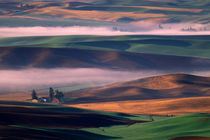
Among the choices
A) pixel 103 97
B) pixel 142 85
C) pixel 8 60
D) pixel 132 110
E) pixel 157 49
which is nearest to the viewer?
pixel 132 110

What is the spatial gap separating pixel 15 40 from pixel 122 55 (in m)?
49.3

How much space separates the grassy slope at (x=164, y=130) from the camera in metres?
43.1

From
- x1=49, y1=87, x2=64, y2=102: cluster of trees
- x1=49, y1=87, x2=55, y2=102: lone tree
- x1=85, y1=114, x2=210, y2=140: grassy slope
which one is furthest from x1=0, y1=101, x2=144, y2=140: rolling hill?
x1=49, y1=87, x2=64, y2=102: cluster of trees

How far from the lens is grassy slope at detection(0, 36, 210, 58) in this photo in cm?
17575

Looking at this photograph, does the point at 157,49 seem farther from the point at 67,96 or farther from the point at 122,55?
the point at 67,96

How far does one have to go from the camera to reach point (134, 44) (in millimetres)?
188125

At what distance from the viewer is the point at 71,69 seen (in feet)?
494

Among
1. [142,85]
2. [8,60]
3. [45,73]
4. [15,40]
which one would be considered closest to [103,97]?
[142,85]

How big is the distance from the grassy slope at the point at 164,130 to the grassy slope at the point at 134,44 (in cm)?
11861

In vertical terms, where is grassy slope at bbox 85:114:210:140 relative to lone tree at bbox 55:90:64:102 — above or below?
below

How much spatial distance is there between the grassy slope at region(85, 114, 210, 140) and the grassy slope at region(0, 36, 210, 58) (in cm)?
11861

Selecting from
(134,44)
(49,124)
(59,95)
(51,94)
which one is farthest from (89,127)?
(134,44)

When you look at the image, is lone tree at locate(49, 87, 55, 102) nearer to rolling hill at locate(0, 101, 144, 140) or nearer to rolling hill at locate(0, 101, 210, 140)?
rolling hill at locate(0, 101, 144, 140)

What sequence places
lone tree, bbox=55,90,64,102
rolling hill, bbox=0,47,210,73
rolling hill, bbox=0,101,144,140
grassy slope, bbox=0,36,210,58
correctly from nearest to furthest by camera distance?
rolling hill, bbox=0,101,144,140 < lone tree, bbox=55,90,64,102 < rolling hill, bbox=0,47,210,73 < grassy slope, bbox=0,36,210,58
